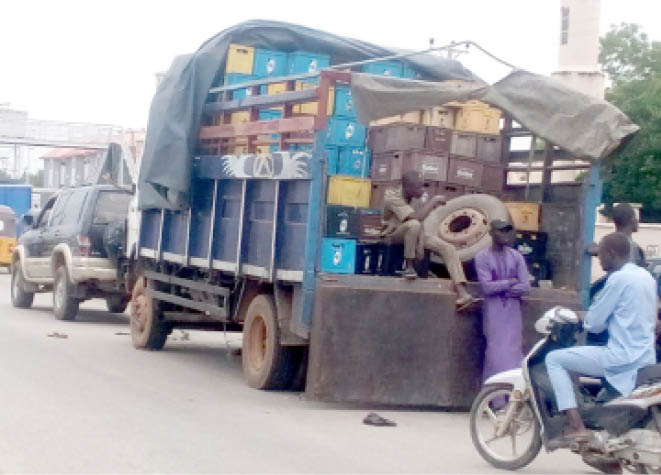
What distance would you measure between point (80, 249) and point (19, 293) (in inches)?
148

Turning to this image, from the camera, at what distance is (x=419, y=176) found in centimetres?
1094

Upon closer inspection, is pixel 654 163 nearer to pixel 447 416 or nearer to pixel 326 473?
pixel 447 416

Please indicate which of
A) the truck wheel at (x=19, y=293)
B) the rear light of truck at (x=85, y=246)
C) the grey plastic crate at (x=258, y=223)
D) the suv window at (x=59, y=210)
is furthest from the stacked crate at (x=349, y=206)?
the truck wheel at (x=19, y=293)

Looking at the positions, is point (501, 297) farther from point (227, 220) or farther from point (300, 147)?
point (227, 220)

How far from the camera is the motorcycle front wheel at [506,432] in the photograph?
787cm

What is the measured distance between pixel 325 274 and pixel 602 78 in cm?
4009

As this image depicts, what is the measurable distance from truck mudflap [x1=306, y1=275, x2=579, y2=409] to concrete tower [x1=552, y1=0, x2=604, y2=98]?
38.6m

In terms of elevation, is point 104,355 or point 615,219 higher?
point 615,219

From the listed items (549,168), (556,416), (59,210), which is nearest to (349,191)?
(549,168)

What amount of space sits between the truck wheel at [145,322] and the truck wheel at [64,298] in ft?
11.0

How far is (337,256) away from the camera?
33.4 ft

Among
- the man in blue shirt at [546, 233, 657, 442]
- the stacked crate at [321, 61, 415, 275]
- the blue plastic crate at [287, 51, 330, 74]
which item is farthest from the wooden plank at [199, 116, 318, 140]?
the man in blue shirt at [546, 233, 657, 442]

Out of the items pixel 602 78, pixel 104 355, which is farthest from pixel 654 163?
pixel 104 355

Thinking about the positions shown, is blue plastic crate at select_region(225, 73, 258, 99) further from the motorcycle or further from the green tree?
the green tree
